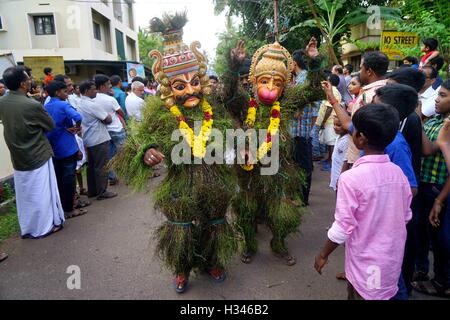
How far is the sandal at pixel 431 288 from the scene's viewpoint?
2520 mm

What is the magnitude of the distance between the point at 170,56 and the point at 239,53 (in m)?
0.59

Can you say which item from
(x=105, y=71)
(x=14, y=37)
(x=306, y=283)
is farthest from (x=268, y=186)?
(x=14, y=37)

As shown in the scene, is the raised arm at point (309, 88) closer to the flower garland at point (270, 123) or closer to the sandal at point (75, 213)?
the flower garland at point (270, 123)

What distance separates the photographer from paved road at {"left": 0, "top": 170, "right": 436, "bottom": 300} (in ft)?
8.86

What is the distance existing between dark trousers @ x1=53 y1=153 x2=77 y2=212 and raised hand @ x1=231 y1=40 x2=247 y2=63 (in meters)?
2.99

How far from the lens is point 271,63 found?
8.96 feet

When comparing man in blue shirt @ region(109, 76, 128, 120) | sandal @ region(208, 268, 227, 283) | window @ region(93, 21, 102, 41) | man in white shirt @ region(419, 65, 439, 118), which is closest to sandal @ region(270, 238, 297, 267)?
sandal @ region(208, 268, 227, 283)

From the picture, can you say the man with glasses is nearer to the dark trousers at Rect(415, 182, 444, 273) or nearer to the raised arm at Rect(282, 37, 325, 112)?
the raised arm at Rect(282, 37, 325, 112)

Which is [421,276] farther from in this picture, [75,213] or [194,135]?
[75,213]

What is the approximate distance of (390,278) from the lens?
185cm

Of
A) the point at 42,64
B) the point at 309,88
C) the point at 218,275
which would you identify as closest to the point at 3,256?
the point at 218,275

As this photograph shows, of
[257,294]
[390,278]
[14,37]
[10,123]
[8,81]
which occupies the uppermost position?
[14,37]

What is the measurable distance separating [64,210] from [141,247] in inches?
69.7
